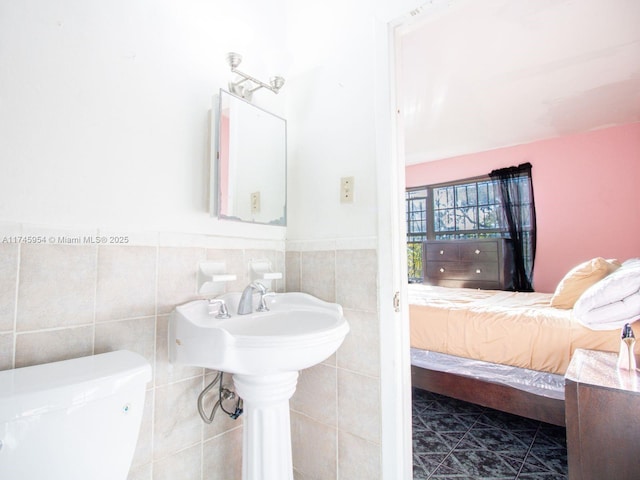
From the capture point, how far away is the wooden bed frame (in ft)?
5.23

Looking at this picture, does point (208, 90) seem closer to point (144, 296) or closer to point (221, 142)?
point (221, 142)

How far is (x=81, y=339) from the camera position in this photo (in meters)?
0.90

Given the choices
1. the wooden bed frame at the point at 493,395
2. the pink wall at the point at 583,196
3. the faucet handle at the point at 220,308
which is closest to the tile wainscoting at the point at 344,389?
the faucet handle at the point at 220,308

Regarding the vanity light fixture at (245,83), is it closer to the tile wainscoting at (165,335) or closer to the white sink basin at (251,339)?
the tile wainscoting at (165,335)

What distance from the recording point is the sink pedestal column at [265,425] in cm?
101

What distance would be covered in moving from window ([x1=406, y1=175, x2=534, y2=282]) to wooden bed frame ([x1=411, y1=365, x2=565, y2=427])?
2.18 metres

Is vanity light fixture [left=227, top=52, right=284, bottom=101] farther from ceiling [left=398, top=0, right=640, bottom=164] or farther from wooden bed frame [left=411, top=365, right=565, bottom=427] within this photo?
wooden bed frame [left=411, top=365, right=565, bottom=427]

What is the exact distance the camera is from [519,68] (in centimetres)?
231

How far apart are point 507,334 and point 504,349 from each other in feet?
0.28

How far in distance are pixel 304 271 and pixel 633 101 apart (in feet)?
11.4

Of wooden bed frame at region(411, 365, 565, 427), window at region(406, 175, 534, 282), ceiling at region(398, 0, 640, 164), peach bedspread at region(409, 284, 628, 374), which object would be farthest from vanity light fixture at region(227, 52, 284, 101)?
window at region(406, 175, 534, 282)

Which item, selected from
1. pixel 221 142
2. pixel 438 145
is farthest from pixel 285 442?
pixel 438 145

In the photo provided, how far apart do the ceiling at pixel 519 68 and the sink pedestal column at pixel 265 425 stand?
3.65 feet

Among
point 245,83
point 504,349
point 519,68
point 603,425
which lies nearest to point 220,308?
point 245,83
